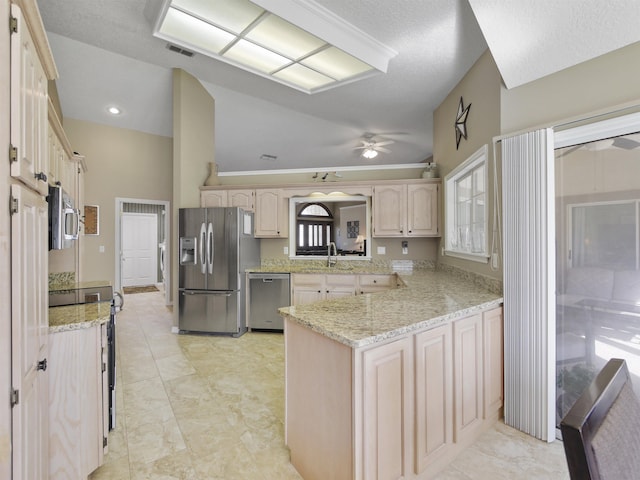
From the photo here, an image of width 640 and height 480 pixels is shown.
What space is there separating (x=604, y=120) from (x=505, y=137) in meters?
0.51

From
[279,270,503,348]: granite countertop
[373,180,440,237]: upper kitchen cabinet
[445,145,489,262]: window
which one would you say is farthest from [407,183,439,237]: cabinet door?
[279,270,503,348]: granite countertop

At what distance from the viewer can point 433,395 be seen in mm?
1614

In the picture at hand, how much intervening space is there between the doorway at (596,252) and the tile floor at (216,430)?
0.56 m

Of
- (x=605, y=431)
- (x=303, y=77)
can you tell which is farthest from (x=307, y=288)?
(x=605, y=431)

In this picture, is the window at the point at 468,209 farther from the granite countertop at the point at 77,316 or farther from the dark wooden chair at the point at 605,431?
the granite countertop at the point at 77,316

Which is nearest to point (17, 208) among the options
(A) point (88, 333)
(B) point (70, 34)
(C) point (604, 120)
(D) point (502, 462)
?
(A) point (88, 333)

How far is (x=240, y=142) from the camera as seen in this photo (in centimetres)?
641

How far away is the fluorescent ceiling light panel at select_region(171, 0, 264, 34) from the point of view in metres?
2.37

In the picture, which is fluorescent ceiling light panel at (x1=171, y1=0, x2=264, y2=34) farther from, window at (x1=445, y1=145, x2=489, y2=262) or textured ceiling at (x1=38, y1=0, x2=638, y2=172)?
window at (x1=445, y1=145, x2=489, y2=262)

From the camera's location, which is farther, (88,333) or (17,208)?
(88,333)

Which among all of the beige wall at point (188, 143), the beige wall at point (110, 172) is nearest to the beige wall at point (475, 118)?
the beige wall at point (188, 143)

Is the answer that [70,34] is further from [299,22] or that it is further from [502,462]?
[502,462]

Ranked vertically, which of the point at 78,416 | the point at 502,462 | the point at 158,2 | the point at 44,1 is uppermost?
the point at 44,1

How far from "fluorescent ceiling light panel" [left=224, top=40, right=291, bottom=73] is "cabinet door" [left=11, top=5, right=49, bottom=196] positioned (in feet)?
6.55
